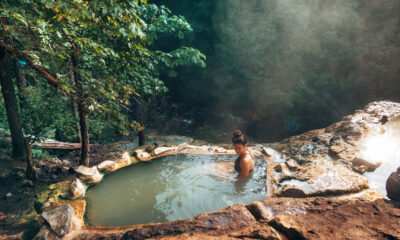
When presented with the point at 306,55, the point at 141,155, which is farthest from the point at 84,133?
the point at 306,55

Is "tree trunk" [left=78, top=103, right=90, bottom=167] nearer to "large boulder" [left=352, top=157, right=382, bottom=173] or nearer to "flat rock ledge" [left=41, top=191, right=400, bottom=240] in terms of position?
"flat rock ledge" [left=41, top=191, right=400, bottom=240]

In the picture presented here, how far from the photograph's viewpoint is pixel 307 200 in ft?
7.80

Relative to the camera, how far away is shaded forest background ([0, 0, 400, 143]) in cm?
753

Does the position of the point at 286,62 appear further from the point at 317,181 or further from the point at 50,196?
the point at 50,196

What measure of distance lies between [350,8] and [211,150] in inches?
333

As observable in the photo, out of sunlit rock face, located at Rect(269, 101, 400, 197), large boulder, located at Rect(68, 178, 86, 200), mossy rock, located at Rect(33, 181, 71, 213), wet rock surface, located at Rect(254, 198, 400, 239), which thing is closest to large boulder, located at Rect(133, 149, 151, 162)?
large boulder, located at Rect(68, 178, 86, 200)

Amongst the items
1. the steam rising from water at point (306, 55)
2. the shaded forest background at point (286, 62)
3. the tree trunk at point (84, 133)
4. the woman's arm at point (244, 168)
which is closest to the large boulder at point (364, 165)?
the woman's arm at point (244, 168)

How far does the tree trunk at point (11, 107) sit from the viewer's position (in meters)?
3.97

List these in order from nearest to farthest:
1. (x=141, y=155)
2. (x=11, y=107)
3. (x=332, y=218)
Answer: (x=332, y=218), (x=11, y=107), (x=141, y=155)

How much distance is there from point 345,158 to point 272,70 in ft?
23.2

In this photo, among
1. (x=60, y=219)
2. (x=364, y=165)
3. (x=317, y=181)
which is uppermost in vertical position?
(x=364, y=165)

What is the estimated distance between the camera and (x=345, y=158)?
3.54 meters

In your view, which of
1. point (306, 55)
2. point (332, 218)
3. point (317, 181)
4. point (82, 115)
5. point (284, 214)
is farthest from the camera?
point (306, 55)

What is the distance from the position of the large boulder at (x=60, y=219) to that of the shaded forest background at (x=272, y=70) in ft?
10.7
